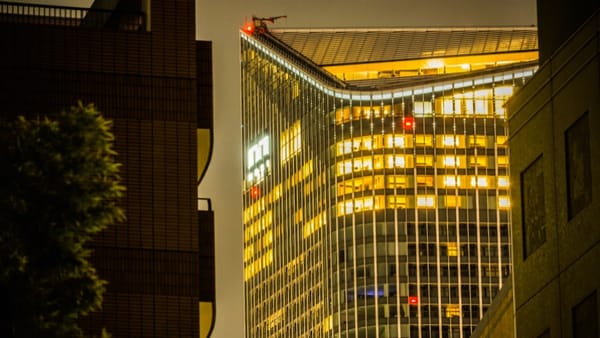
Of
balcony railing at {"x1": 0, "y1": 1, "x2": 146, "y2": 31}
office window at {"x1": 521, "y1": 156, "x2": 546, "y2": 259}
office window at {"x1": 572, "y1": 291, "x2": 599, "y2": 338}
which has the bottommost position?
office window at {"x1": 572, "y1": 291, "x2": 599, "y2": 338}

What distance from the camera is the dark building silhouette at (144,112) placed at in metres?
54.1

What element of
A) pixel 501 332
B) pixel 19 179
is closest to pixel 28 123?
pixel 19 179

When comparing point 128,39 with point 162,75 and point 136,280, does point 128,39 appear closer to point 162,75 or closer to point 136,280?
point 162,75

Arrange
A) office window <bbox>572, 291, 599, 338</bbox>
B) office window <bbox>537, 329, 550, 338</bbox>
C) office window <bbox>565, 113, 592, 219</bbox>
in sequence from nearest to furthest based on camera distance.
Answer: office window <bbox>572, 291, 599, 338</bbox>, office window <bbox>565, 113, 592, 219</bbox>, office window <bbox>537, 329, 550, 338</bbox>

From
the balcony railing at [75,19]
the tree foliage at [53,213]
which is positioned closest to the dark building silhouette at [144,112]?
the balcony railing at [75,19]

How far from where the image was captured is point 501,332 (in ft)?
224

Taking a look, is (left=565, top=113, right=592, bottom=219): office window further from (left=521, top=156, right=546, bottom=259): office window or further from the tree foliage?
the tree foliage

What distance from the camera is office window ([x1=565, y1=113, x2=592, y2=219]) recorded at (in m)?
47.0

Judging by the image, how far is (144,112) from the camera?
56.2m

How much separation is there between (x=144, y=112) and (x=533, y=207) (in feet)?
39.9

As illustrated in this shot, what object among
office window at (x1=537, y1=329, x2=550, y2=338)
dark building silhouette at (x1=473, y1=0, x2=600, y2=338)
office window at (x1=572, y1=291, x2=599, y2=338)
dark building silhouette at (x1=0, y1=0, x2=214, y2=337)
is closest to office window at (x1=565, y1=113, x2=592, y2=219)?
dark building silhouette at (x1=473, y1=0, x2=600, y2=338)

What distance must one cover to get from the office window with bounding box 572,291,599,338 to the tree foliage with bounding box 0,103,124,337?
15.6m

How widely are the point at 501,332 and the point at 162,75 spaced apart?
18740mm

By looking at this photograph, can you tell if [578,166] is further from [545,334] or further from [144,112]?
[144,112]
